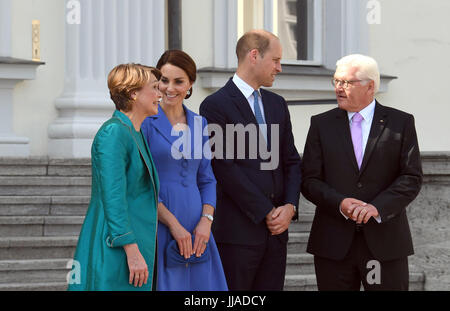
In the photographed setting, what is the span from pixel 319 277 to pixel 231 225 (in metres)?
0.54

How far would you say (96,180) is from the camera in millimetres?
4164

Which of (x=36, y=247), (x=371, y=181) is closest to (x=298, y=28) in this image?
(x=36, y=247)

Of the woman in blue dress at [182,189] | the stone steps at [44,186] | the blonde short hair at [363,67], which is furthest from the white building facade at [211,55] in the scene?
the woman in blue dress at [182,189]

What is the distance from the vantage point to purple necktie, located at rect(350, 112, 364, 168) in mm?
4992

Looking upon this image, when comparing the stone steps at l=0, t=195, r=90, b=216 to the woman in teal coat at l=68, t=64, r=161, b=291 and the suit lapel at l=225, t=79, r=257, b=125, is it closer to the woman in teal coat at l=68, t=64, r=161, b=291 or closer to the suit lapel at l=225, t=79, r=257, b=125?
the suit lapel at l=225, t=79, r=257, b=125

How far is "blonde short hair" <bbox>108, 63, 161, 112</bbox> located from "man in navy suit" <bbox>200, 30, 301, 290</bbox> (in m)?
0.73

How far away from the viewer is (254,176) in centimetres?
494

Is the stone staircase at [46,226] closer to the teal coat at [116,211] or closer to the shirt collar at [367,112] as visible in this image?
the shirt collar at [367,112]

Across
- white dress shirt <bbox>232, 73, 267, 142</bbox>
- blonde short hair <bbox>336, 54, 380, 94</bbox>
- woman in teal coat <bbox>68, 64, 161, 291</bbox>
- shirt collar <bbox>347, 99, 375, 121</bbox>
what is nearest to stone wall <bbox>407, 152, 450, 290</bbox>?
shirt collar <bbox>347, 99, 375, 121</bbox>

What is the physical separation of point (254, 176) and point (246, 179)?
0.07 m

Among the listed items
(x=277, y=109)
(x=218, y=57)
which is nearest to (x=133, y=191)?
(x=277, y=109)

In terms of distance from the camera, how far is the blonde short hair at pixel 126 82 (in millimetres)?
4273
